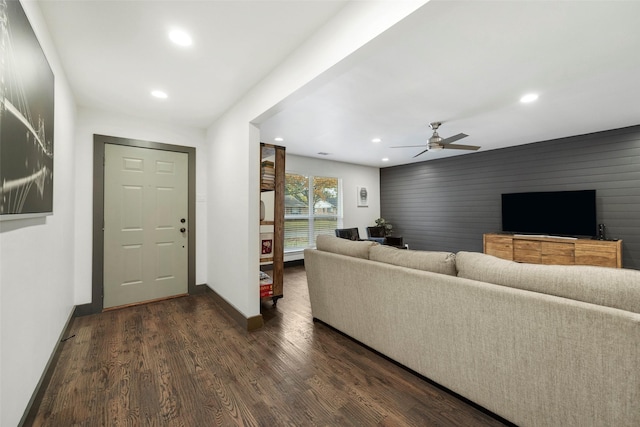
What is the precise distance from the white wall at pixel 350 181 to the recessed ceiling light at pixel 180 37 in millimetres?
3842

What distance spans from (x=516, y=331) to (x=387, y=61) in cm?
219

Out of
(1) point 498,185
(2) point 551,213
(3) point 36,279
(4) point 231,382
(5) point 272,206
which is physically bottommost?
(4) point 231,382

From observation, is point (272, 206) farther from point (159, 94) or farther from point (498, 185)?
point (498, 185)

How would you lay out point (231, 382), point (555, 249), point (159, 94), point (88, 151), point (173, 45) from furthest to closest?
1. point (555, 249)
2. point (88, 151)
3. point (159, 94)
4. point (173, 45)
5. point (231, 382)

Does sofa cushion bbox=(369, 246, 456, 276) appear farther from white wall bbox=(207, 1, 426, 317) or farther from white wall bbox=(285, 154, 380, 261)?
white wall bbox=(285, 154, 380, 261)

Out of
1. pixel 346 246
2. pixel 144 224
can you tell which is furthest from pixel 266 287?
pixel 144 224

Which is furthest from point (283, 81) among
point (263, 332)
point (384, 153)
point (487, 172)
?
point (487, 172)

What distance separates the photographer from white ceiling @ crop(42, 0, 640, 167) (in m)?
1.70

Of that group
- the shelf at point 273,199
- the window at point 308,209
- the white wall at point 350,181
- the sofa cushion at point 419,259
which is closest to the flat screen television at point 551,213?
the white wall at point 350,181

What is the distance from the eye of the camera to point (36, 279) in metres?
1.62

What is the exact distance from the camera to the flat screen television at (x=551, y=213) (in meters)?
4.33

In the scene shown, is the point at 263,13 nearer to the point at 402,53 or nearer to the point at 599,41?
the point at 402,53

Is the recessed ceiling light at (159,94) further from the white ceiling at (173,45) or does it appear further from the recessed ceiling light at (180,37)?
the recessed ceiling light at (180,37)

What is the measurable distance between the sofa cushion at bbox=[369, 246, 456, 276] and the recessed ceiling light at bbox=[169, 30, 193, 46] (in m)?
2.21
